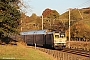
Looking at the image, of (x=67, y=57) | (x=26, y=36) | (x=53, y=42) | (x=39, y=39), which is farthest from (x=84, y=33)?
Result: (x=67, y=57)

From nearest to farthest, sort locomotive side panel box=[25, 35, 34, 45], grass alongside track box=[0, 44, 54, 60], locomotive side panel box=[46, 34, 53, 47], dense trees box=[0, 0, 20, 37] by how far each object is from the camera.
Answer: grass alongside track box=[0, 44, 54, 60]
dense trees box=[0, 0, 20, 37]
locomotive side panel box=[46, 34, 53, 47]
locomotive side panel box=[25, 35, 34, 45]

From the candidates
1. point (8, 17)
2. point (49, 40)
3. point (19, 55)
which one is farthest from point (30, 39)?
point (19, 55)

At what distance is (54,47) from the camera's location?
4034 centimetres

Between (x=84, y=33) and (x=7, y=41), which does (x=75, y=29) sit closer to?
(x=84, y=33)

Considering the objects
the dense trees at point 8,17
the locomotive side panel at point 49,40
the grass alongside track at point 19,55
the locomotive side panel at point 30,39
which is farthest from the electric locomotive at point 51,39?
the grass alongside track at point 19,55

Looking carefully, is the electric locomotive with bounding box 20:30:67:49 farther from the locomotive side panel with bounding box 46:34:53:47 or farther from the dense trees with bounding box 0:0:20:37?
the dense trees with bounding box 0:0:20:37

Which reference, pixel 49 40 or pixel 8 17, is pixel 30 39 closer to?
pixel 49 40

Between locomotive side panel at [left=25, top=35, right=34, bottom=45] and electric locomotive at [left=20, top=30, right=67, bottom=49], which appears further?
locomotive side panel at [left=25, top=35, right=34, bottom=45]

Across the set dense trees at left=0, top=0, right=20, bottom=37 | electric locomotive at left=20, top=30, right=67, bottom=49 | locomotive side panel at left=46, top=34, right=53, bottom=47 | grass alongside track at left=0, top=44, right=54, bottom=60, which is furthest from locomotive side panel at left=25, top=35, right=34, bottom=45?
grass alongside track at left=0, top=44, right=54, bottom=60

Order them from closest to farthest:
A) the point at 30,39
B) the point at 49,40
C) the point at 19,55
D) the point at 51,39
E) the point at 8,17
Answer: the point at 19,55
the point at 8,17
the point at 51,39
the point at 49,40
the point at 30,39

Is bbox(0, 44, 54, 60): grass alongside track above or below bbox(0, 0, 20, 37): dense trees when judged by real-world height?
below

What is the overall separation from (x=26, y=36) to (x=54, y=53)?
945 inches

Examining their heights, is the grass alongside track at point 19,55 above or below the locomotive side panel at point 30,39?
below

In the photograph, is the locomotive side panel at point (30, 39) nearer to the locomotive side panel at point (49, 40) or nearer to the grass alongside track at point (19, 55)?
the locomotive side panel at point (49, 40)
